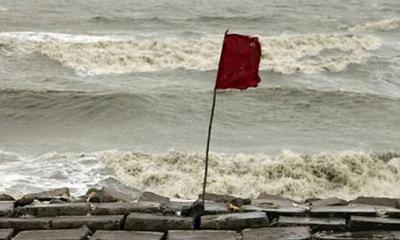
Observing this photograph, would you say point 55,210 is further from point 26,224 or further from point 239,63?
point 239,63

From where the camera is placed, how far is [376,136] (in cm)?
1361

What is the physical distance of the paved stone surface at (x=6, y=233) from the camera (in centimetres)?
538

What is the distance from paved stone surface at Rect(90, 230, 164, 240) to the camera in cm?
540

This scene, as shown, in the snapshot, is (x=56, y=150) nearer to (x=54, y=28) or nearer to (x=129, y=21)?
(x=54, y=28)

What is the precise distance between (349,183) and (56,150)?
5003mm

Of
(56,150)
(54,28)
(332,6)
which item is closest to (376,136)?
(56,150)

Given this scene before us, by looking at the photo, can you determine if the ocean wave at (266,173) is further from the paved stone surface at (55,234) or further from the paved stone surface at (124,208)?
the paved stone surface at (55,234)

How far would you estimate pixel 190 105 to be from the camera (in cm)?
1625

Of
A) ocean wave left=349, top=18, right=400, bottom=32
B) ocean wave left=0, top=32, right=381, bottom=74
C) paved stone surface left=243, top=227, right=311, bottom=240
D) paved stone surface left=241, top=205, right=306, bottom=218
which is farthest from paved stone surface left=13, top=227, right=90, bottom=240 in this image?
ocean wave left=349, top=18, right=400, bottom=32

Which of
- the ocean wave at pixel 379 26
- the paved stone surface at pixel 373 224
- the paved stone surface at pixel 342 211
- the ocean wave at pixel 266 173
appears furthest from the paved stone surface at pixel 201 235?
the ocean wave at pixel 379 26

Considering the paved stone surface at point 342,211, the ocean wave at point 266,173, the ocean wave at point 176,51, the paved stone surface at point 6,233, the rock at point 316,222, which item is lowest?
the ocean wave at point 266,173

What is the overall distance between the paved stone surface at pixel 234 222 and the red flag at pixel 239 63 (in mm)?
1071

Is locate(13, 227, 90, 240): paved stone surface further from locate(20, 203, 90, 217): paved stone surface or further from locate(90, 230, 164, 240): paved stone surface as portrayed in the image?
locate(20, 203, 90, 217): paved stone surface

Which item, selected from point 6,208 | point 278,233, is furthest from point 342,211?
point 6,208
